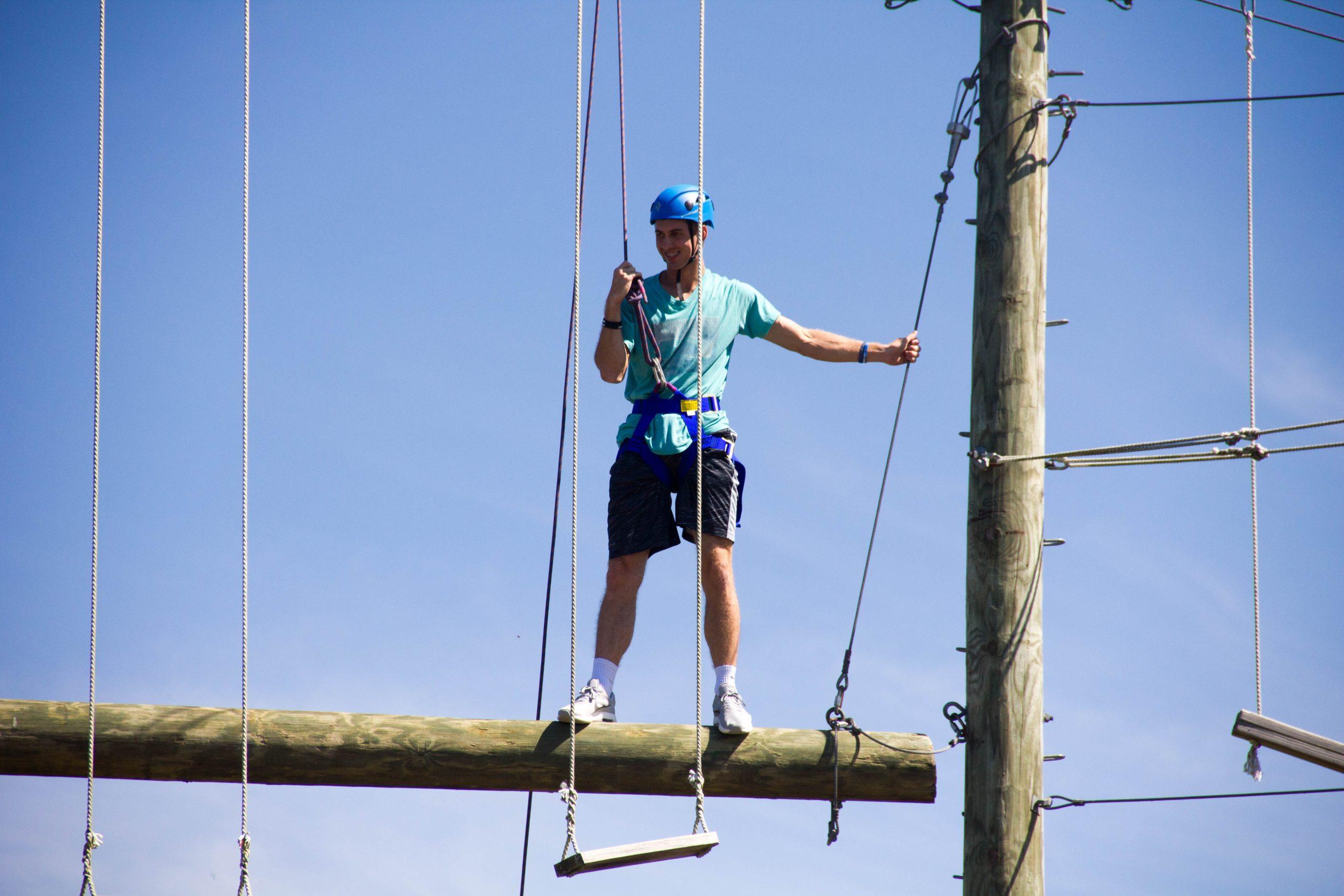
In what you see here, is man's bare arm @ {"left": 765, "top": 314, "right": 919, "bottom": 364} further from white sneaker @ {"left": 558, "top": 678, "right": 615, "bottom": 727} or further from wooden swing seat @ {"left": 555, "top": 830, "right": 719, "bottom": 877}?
wooden swing seat @ {"left": 555, "top": 830, "right": 719, "bottom": 877}

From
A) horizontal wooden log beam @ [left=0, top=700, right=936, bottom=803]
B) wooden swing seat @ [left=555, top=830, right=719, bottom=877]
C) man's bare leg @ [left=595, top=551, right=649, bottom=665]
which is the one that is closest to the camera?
wooden swing seat @ [left=555, top=830, right=719, bottom=877]

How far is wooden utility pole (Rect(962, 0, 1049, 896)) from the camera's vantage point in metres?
4.71

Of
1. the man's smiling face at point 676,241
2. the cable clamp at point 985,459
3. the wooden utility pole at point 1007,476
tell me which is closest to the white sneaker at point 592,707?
the wooden utility pole at point 1007,476

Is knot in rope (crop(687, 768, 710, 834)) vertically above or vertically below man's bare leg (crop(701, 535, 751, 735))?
below

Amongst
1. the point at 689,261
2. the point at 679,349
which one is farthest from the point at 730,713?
the point at 689,261

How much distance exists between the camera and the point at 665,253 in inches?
208

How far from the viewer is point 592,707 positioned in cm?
494

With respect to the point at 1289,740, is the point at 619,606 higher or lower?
higher

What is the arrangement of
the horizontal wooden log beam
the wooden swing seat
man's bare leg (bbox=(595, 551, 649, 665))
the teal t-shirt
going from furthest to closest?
the teal t-shirt < man's bare leg (bbox=(595, 551, 649, 665)) < the horizontal wooden log beam < the wooden swing seat

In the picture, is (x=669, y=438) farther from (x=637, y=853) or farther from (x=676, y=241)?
(x=637, y=853)

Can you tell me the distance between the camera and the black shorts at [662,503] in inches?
202

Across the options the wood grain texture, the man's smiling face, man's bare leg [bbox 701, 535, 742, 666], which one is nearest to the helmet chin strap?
the man's smiling face

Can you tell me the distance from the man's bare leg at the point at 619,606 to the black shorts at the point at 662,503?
0.04 meters

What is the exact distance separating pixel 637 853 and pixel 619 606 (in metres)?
0.96
